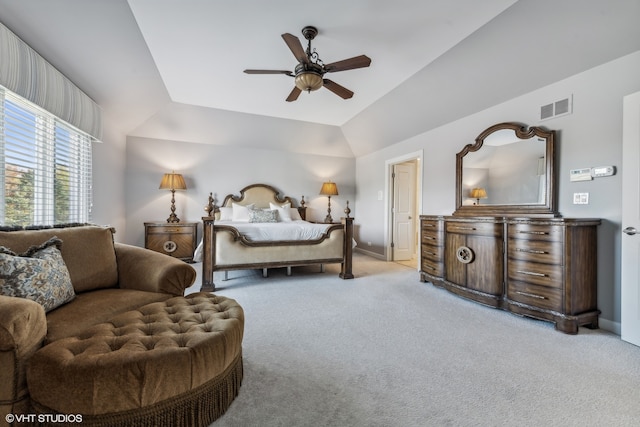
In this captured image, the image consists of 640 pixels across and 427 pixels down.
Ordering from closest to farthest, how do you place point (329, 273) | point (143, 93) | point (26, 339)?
point (26, 339) → point (143, 93) → point (329, 273)

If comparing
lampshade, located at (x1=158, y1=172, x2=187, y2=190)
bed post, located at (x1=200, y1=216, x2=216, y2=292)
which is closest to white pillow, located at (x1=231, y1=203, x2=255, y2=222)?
lampshade, located at (x1=158, y1=172, x2=187, y2=190)

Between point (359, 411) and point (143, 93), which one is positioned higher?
point (143, 93)

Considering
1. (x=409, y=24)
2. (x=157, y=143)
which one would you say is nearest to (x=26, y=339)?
(x=409, y=24)

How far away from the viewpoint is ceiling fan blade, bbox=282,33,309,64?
2162 mm

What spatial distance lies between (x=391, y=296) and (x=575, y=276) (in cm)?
170

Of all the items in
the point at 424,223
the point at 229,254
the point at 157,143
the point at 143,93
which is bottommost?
the point at 229,254

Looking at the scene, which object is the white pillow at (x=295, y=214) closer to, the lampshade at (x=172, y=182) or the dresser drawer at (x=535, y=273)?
the lampshade at (x=172, y=182)

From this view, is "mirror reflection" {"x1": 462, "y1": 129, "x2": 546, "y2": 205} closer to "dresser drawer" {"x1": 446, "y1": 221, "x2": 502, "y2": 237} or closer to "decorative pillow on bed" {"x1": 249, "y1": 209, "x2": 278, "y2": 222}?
"dresser drawer" {"x1": 446, "y1": 221, "x2": 502, "y2": 237}

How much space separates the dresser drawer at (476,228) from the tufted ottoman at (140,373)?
2.78 meters

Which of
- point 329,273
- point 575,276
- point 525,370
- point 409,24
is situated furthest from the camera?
point 329,273

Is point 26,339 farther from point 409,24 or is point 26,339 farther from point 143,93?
point 143,93

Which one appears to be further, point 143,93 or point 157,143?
point 157,143

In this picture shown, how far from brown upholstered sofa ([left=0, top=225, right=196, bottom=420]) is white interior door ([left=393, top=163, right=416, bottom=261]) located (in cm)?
439

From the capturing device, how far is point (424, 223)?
387 cm
